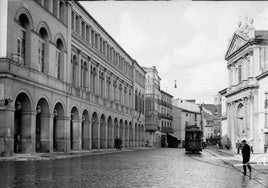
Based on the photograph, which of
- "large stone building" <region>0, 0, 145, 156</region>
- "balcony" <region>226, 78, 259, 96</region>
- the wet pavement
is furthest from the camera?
"balcony" <region>226, 78, 259, 96</region>

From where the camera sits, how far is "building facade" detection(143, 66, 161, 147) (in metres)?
87.2

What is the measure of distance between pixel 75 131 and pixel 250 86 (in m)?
29.8

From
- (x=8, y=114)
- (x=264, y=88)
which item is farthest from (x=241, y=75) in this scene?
(x=8, y=114)

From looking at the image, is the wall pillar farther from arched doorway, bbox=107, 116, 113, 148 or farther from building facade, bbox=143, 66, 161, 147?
building facade, bbox=143, 66, 161, 147

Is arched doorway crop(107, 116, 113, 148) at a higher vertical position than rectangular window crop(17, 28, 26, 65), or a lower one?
lower

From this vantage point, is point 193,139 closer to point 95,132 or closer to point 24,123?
point 95,132

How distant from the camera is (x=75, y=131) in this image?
134 ft

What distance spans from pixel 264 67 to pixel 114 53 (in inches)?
858

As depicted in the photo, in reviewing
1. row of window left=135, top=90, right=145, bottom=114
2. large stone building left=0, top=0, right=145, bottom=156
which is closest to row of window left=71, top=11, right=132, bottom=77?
large stone building left=0, top=0, right=145, bottom=156

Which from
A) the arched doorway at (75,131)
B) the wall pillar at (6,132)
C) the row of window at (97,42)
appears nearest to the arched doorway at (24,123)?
the wall pillar at (6,132)

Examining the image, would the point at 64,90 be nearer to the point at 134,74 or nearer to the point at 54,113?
the point at 54,113

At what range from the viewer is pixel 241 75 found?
66562 mm

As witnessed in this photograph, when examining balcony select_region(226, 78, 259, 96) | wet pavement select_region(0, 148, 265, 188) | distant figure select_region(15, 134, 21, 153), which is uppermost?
balcony select_region(226, 78, 259, 96)

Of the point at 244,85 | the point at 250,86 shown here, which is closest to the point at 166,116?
the point at 244,85
